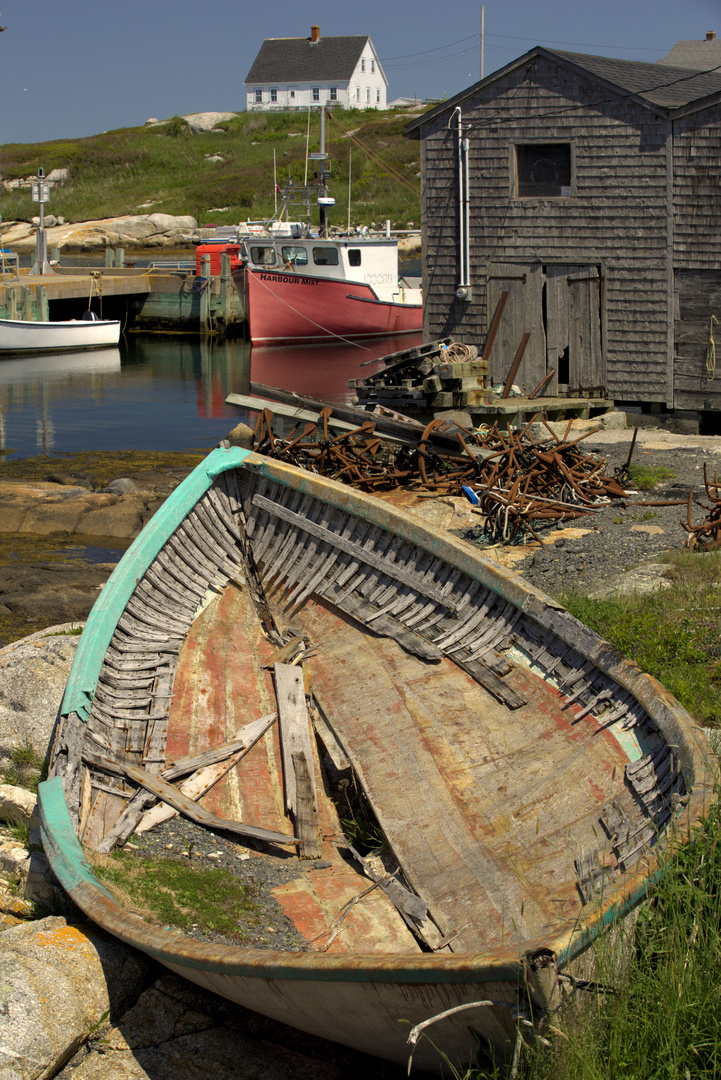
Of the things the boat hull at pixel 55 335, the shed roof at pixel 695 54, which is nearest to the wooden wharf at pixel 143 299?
the boat hull at pixel 55 335

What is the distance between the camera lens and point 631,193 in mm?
15203

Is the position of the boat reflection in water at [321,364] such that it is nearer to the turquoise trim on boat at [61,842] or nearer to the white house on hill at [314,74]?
the turquoise trim on boat at [61,842]

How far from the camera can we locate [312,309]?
3841cm

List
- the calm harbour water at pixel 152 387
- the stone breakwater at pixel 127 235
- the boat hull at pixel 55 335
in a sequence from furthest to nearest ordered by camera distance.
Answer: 1. the stone breakwater at pixel 127 235
2. the boat hull at pixel 55 335
3. the calm harbour water at pixel 152 387

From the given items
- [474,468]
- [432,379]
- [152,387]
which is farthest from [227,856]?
[152,387]

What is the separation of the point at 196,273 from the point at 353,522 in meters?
37.2

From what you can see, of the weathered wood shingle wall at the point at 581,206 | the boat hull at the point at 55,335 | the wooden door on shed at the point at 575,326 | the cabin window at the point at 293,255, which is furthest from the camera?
the cabin window at the point at 293,255

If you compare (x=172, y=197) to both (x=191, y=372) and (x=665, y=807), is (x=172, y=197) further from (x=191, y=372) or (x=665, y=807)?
(x=665, y=807)

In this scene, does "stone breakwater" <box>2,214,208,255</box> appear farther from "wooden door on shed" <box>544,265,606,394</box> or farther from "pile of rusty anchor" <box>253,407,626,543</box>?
"pile of rusty anchor" <box>253,407,626,543</box>

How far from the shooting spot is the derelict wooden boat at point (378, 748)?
139 inches

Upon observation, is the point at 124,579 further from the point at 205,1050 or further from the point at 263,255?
the point at 263,255

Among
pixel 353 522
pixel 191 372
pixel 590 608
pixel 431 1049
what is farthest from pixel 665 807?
pixel 191 372

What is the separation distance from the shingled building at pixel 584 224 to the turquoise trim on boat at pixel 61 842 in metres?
13.3

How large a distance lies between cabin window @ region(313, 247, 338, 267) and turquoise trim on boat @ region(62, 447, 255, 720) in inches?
1203
